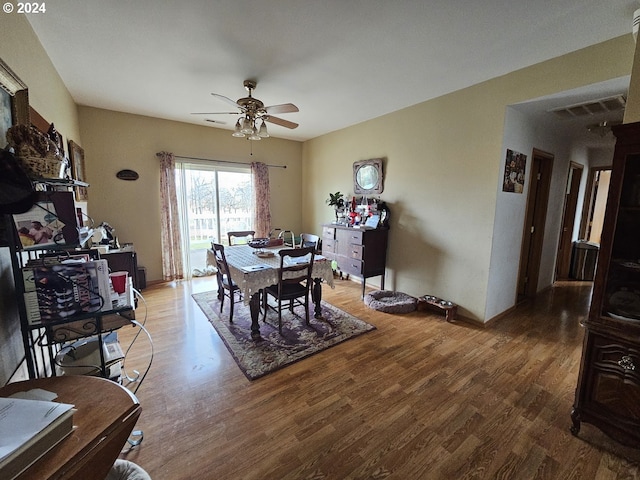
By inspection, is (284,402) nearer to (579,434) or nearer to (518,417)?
(518,417)

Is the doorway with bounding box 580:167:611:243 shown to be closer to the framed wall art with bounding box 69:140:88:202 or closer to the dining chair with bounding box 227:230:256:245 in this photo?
the dining chair with bounding box 227:230:256:245

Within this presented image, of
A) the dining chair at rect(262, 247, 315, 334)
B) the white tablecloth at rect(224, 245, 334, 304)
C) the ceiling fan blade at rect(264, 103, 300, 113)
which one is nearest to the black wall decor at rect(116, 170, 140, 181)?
the white tablecloth at rect(224, 245, 334, 304)

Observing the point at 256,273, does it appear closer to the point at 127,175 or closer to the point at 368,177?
the point at 368,177

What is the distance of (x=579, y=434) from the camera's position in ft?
5.62

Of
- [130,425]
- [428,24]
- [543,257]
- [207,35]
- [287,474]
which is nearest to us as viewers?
[130,425]

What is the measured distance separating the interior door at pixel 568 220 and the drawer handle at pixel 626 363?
3849 millimetres

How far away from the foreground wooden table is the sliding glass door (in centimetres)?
396

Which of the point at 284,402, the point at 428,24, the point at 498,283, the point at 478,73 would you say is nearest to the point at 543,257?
the point at 498,283

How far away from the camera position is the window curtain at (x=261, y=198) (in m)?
5.31

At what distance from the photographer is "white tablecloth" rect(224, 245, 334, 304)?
102 inches

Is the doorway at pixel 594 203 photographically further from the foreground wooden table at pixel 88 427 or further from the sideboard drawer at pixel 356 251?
the foreground wooden table at pixel 88 427

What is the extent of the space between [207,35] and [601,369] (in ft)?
11.9

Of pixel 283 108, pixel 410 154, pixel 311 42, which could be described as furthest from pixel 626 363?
pixel 283 108

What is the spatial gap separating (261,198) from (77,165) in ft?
9.13
